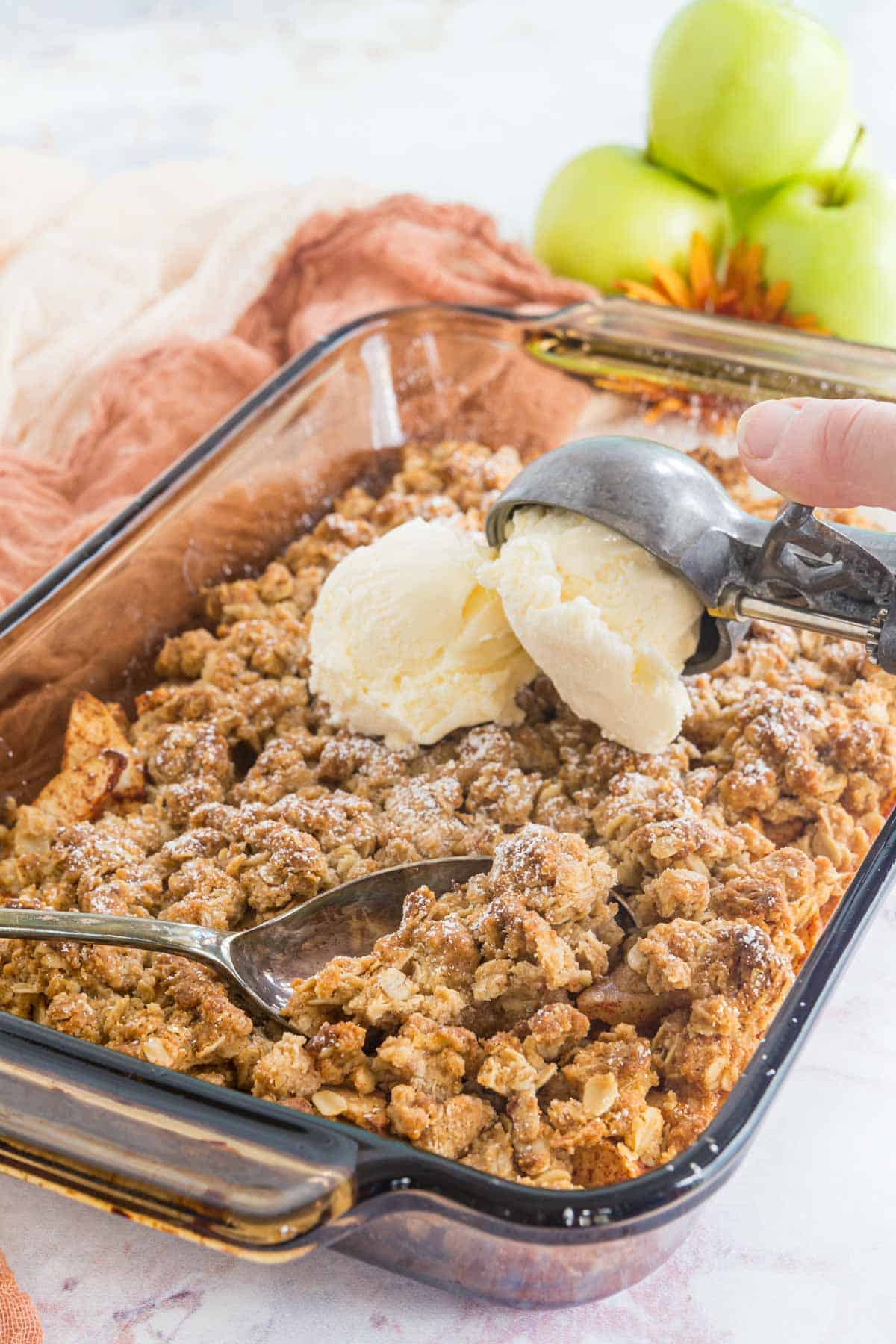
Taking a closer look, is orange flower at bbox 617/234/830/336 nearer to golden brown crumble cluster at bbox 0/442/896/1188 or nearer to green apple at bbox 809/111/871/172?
green apple at bbox 809/111/871/172

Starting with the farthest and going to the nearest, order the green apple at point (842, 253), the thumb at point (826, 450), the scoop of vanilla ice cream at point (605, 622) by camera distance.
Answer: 1. the green apple at point (842, 253)
2. the scoop of vanilla ice cream at point (605, 622)
3. the thumb at point (826, 450)

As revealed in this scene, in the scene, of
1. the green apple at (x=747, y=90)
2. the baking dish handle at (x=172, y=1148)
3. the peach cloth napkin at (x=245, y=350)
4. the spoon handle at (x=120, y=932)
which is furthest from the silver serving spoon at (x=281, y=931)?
the green apple at (x=747, y=90)

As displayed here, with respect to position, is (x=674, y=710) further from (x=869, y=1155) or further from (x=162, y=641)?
(x=162, y=641)

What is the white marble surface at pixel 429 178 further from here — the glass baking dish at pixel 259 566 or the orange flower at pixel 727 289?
the orange flower at pixel 727 289

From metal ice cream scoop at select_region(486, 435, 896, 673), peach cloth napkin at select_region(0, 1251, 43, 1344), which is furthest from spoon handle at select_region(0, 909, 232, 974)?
metal ice cream scoop at select_region(486, 435, 896, 673)

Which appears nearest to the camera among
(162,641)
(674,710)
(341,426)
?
(674,710)

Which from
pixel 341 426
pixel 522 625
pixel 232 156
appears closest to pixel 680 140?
pixel 341 426
